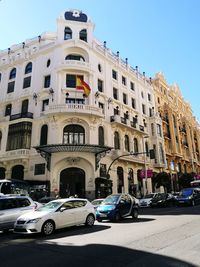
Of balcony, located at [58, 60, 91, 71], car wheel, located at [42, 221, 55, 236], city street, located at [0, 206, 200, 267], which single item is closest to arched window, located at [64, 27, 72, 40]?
balcony, located at [58, 60, 91, 71]

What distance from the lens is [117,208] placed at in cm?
1248

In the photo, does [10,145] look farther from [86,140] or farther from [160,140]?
[160,140]

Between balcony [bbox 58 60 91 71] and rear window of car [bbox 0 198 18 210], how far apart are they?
20646 millimetres

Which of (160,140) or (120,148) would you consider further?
(160,140)

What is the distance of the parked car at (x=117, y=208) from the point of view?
484 inches

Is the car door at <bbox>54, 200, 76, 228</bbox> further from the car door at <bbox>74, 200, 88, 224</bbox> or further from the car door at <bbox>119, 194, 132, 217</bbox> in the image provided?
the car door at <bbox>119, 194, 132, 217</bbox>

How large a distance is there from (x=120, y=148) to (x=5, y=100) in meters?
17.4

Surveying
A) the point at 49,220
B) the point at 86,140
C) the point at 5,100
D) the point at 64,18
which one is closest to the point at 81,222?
the point at 49,220

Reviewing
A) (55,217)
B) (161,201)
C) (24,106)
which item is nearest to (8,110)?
(24,106)

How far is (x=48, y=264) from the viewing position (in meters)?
5.24

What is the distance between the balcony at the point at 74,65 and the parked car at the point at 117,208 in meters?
19.7

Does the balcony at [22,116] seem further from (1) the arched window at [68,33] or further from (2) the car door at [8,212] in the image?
(2) the car door at [8,212]

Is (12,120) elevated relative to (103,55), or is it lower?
lower

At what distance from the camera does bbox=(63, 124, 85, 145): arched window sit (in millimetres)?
26078
